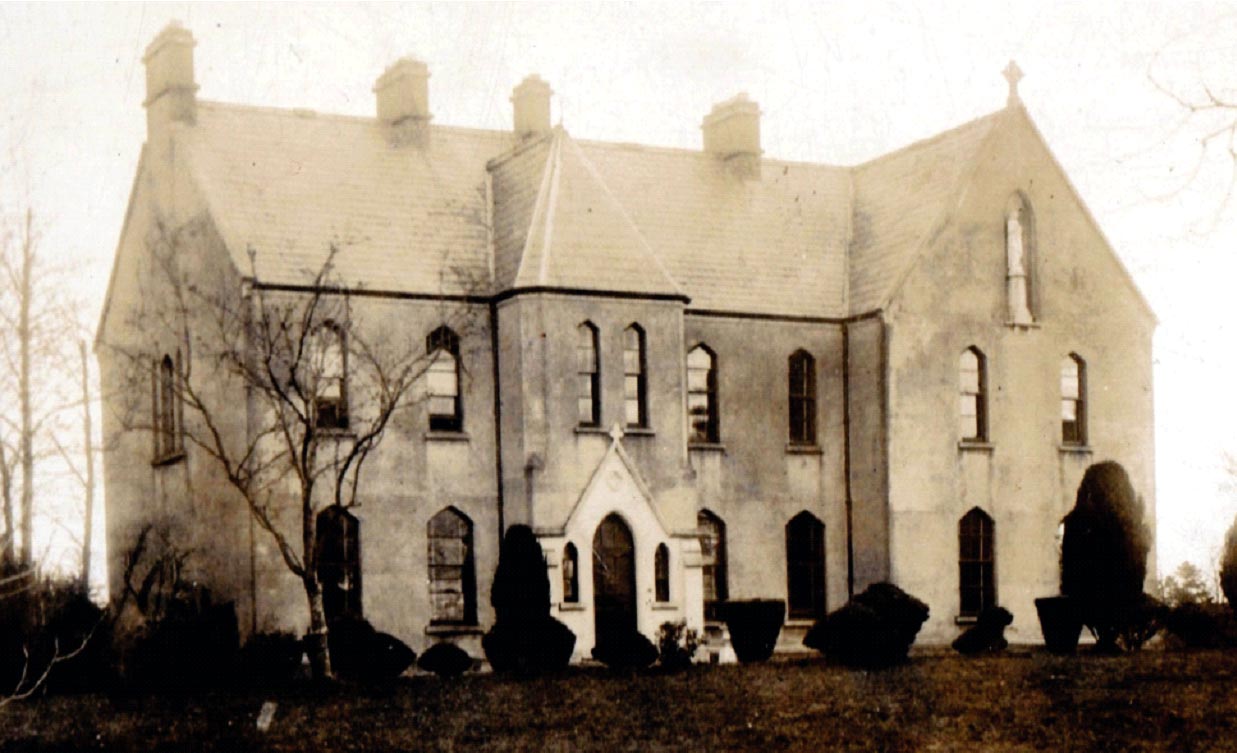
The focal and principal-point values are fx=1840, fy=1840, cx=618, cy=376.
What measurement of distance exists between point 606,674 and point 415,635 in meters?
6.97

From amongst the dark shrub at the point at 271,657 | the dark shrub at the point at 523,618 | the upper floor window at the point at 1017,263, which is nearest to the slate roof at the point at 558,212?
the upper floor window at the point at 1017,263

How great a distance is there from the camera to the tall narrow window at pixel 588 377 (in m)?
37.0

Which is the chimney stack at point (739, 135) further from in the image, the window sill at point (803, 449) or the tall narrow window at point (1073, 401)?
the tall narrow window at point (1073, 401)

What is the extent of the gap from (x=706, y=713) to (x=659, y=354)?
13.6m

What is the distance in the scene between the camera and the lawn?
906 inches

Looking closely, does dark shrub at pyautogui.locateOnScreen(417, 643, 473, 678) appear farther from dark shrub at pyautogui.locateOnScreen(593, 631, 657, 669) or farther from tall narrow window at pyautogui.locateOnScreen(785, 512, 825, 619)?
tall narrow window at pyautogui.locateOnScreen(785, 512, 825, 619)

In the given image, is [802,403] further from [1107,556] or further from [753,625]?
[753,625]

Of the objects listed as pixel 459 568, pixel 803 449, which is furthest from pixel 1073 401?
pixel 459 568

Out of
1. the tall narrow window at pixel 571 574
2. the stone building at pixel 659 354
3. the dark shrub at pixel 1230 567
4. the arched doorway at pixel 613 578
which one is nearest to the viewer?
the tall narrow window at pixel 571 574

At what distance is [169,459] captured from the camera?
127ft

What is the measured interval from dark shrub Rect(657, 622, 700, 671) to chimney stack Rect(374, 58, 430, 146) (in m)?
13.2

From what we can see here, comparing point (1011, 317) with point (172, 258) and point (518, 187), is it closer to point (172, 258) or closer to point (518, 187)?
point (518, 187)

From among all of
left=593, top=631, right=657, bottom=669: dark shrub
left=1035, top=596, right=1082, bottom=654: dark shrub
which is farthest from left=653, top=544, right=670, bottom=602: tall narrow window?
left=1035, top=596, right=1082, bottom=654: dark shrub

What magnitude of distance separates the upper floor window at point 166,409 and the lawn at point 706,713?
1032 cm
